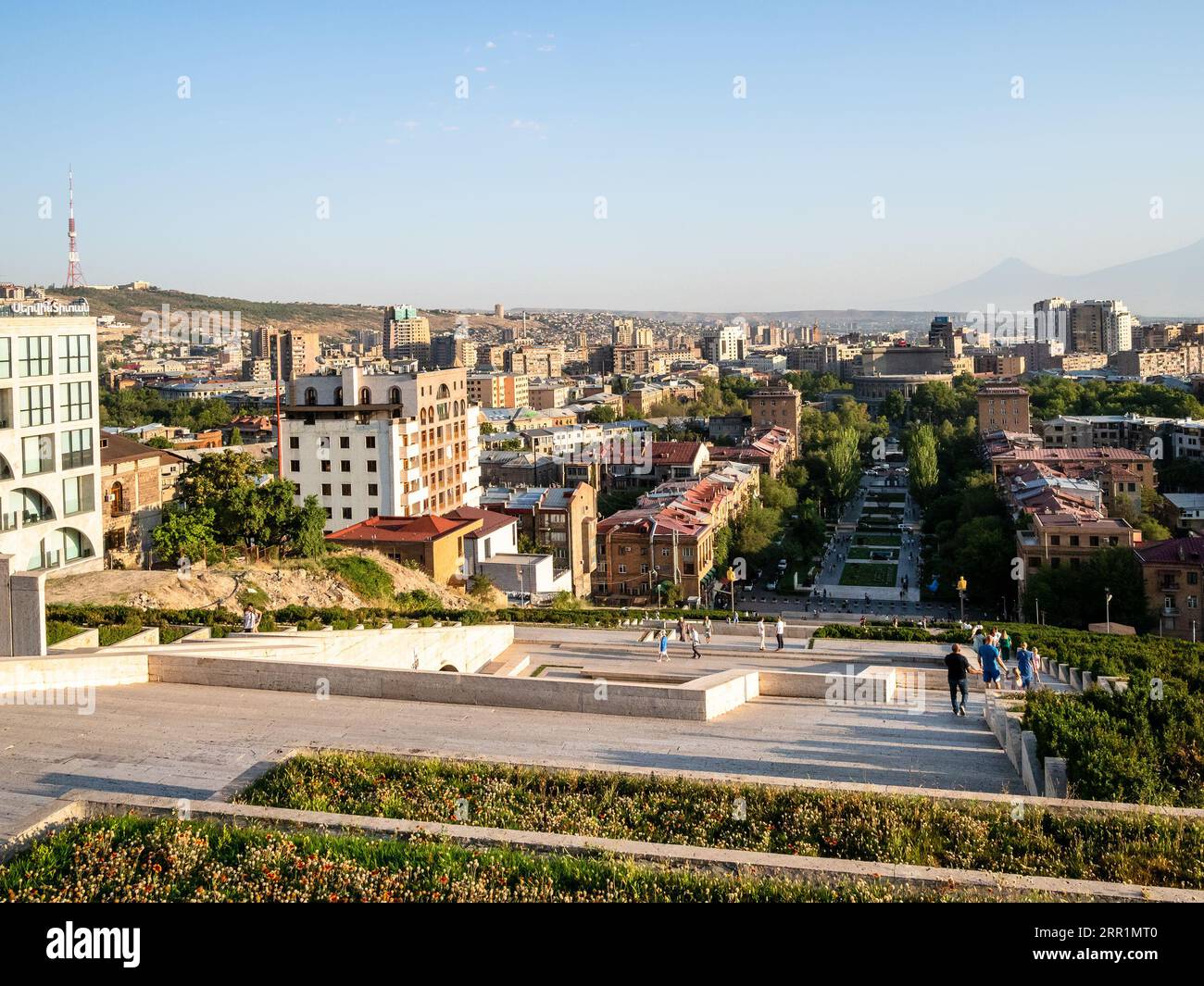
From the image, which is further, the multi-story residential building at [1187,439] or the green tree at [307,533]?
the multi-story residential building at [1187,439]

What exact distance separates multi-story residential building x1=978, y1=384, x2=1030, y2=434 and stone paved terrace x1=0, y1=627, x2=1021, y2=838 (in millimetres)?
78302

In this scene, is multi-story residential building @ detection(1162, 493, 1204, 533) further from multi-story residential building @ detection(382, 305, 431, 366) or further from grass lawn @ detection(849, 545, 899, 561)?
multi-story residential building @ detection(382, 305, 431, 366)

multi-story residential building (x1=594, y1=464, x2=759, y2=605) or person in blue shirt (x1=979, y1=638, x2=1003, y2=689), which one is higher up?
person in blue shirt (x1=979, y1=638, x2=1003, y2=689)

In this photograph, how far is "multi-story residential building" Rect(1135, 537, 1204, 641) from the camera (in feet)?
121

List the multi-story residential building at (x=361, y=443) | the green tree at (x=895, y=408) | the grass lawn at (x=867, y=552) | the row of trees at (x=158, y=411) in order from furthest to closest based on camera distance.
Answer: the green tree at (x=895, y=408)
the row of trees at (x=158, y=411)
the grass lawn at (x=867, y=552)
the multi-story residential building at (x=361, y=443)

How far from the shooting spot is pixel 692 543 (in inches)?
1721

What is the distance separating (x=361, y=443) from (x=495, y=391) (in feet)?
238

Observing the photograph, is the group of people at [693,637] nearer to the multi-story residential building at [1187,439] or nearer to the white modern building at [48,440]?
the white modern building at [48,440]

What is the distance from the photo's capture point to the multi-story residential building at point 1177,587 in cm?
3697

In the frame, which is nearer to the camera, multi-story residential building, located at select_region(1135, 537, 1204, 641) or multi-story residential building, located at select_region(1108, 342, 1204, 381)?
multi-story residential building, located at select_region(1135, 537, 1204, 641)

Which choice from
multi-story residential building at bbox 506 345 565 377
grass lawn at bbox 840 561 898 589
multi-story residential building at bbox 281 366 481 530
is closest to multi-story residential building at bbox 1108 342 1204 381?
multi-story residential building at bbox 506 345 565 377

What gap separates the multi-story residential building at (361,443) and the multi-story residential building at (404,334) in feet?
389

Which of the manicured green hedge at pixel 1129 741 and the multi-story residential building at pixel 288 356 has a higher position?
the multi-story residential building at pixel 288 356

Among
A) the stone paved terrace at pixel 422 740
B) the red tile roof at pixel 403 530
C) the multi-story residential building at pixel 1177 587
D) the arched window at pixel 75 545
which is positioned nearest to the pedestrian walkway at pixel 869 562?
the multi-story residential building at pixel 1177 587
